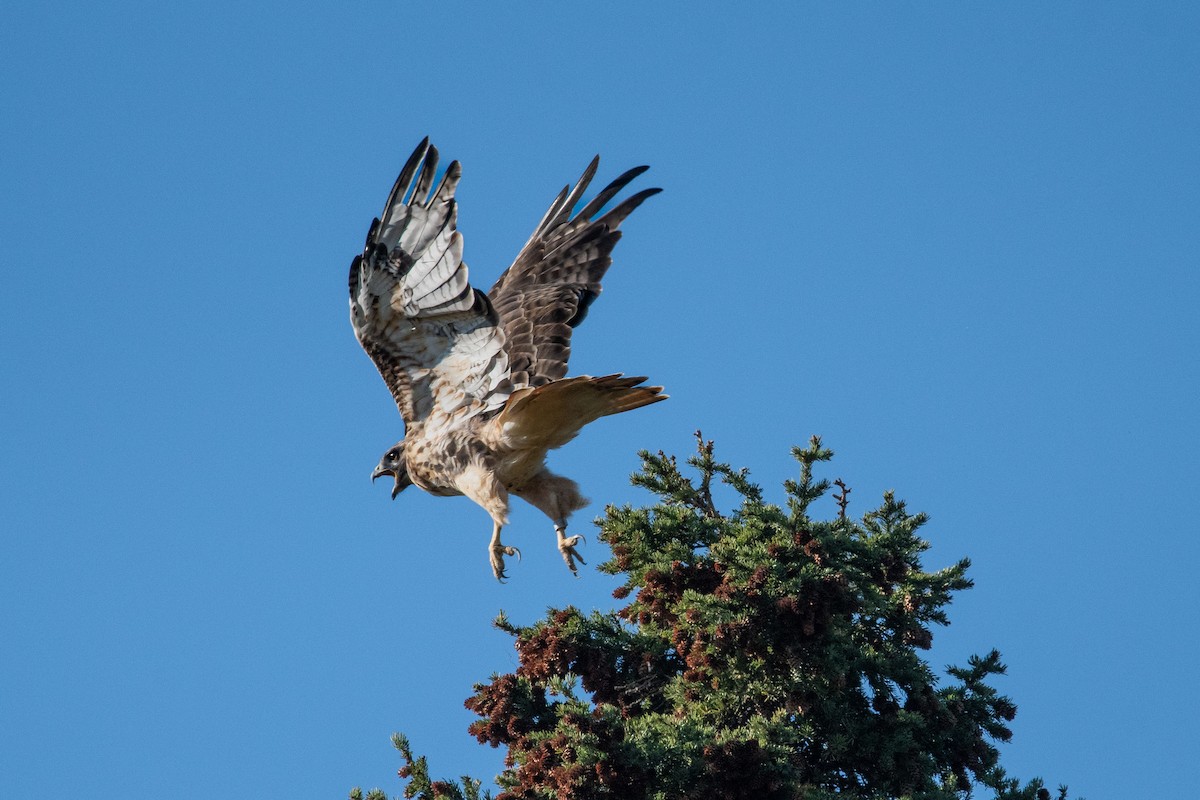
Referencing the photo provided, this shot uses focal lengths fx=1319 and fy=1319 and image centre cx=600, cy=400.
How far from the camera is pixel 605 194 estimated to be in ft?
31.7

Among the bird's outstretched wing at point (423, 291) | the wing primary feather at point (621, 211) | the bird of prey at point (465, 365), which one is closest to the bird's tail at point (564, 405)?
the bird of prey at point (465, 365)

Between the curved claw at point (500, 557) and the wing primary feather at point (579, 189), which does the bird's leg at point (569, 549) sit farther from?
the wing primary feather at point (579, 189)

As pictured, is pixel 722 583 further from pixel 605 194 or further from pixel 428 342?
pixel 605 194

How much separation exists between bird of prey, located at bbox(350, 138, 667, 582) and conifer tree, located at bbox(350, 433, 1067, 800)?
1388 millimetres

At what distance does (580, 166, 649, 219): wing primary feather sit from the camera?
9.63 m

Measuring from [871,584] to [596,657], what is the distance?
1.34 metres

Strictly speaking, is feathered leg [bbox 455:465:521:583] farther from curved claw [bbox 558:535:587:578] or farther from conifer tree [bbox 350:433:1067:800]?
conifer tree [bbox 350:433:1067:800]

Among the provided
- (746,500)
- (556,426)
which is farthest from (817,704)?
(556,426)

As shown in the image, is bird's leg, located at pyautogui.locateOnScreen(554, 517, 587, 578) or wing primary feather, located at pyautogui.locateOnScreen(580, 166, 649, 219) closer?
bird's leg, located at pyautogui.locateOnScreen(554, 517, 587, 578)

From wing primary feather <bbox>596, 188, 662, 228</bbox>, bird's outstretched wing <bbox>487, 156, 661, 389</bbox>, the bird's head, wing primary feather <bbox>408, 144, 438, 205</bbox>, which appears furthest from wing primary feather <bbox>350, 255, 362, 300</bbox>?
wing primary feather <bbox>596, 188, 662, 228</bbox>

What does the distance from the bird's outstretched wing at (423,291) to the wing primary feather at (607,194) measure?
1755 millimetres

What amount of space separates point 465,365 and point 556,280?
124cm

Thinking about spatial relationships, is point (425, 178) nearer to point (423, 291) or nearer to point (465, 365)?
point (423, 291)

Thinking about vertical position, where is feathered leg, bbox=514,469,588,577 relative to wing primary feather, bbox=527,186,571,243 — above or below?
below
